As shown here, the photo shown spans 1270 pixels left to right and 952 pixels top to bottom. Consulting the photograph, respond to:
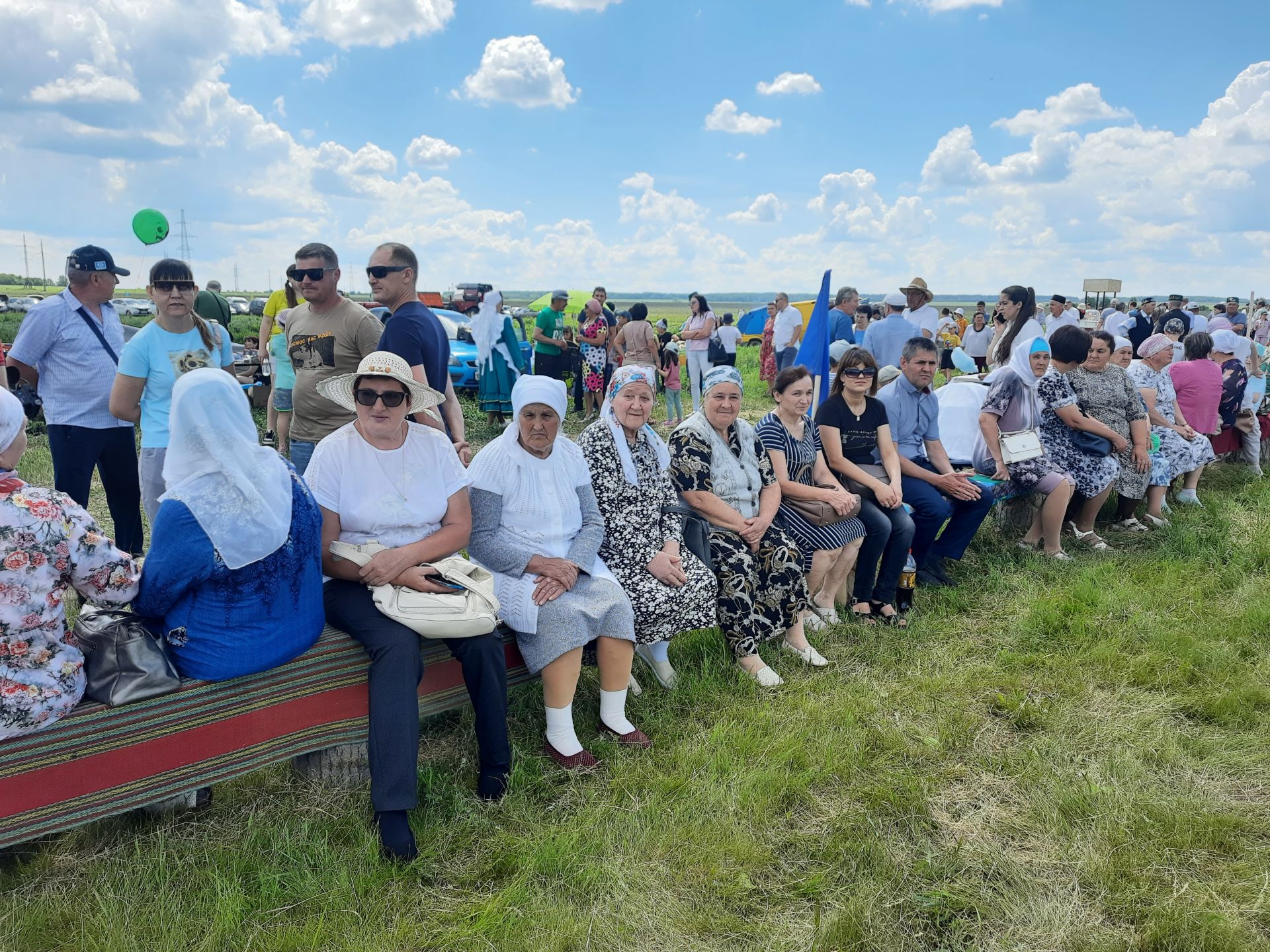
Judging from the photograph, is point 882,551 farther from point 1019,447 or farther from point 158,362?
point 158,362

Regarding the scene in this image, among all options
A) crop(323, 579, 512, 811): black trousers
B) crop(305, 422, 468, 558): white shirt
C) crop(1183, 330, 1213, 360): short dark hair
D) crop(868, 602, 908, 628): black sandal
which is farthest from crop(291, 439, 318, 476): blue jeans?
crop(1183, 330, 1213, 360): short dark hair

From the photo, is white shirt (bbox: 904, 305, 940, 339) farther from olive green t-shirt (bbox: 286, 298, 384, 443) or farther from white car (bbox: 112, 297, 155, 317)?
white car (bbox: 112, 297, 155, 317)

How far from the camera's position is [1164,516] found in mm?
6551

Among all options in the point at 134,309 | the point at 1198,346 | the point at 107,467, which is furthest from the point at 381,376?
the point at 134,309

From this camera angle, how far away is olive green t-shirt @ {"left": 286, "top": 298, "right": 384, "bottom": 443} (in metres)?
3.64

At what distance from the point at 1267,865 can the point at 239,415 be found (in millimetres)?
3392

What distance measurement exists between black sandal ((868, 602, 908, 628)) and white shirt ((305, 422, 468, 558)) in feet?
8.64

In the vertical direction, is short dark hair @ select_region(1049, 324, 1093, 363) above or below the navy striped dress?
above

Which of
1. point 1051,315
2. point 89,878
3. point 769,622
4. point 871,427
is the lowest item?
point 89,878

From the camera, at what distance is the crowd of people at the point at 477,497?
241 centimetres

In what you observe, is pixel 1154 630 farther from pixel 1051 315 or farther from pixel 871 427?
pixel 1051 315

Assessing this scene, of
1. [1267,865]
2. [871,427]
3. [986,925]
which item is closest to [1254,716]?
[1267,865]

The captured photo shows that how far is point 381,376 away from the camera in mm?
2939

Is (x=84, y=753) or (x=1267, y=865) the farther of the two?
(x=1267, y=865)
